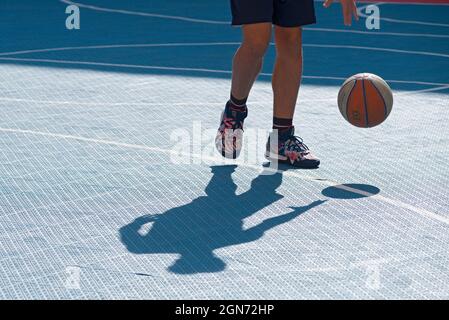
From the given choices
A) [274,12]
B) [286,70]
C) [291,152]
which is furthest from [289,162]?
[274,12]

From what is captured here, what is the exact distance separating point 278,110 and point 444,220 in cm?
151

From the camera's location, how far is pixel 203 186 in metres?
6.15

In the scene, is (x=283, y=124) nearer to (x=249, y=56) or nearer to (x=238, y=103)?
(x=238, y=103)

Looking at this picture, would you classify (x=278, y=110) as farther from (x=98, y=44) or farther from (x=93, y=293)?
(x=98, y=44)

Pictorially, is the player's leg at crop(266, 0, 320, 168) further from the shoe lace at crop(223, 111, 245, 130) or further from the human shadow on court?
the human shadow on court

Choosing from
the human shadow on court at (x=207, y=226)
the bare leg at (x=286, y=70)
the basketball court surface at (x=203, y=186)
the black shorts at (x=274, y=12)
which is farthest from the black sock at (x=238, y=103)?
the human shadow on court at (x=207, y=226)

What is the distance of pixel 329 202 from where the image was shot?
583 cm

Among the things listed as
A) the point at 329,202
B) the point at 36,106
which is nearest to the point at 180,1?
the point at 36,106

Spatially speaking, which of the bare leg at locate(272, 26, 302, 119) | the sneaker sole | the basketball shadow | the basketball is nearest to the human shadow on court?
the basketball shadow

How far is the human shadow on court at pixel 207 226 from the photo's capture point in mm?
4996

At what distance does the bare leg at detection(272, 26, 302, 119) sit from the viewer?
661 centimetres

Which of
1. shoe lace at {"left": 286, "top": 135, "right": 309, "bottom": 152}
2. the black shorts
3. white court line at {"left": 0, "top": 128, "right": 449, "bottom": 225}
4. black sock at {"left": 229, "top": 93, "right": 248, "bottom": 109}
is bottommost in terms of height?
white court line at {"left": 0, "top": 128, "right": 449, "bottom": 225}

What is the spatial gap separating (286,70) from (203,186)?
3.06 ft

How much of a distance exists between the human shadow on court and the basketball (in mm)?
883
